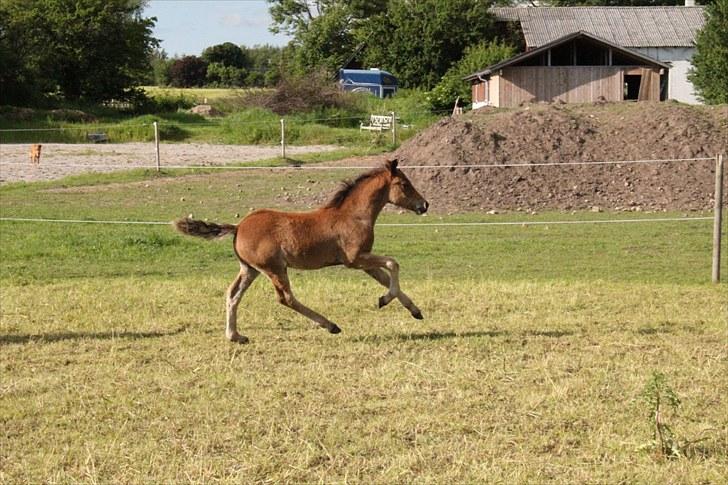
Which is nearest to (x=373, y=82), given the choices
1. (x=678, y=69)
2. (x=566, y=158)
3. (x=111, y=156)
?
(x=678, y=69)

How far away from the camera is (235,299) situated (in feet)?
31.6

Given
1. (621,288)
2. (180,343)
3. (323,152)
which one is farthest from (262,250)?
(323,152)

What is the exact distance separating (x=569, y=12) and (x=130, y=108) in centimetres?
2827

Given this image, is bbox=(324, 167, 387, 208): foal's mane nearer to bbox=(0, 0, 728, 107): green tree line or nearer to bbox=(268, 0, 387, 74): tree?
bbox=(0, 0, 728, 107): green tree line

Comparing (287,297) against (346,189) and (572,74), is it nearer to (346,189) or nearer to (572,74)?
(346,189)

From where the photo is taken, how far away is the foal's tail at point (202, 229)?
9789mm

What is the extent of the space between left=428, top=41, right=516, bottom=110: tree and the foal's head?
4149cm

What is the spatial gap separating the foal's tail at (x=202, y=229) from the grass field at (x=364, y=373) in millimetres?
991

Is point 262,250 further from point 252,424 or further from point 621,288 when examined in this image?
point 621,288

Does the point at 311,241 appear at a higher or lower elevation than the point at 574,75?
lower

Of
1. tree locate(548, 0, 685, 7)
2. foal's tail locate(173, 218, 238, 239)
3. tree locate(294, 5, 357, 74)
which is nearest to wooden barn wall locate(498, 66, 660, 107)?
tree locate(548, 0, 685, 7)

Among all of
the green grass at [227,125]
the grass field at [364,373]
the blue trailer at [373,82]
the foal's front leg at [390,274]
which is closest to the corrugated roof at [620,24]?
the blue trailer at [373,82]

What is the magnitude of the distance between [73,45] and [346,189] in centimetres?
5009

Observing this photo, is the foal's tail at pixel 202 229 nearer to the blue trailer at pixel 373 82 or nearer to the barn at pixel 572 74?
the barn at pixel 572 74
